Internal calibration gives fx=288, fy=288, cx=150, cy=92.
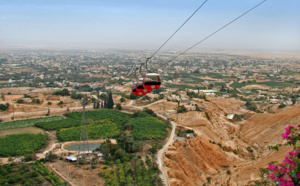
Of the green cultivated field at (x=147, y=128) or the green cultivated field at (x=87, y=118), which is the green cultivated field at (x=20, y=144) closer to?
the green cultivated field at (x=87, y=118)

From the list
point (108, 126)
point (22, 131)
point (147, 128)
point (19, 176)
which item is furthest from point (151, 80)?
point (22, 131)

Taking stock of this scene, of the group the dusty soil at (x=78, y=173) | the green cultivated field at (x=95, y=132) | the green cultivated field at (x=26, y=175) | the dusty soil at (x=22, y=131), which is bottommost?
the dusty soil at (x=22, y=131)

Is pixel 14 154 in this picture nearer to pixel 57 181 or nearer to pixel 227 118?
pixel 57 181

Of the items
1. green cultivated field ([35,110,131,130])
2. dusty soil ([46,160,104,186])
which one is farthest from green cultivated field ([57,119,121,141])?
dusty soil ([46,160,104,186])

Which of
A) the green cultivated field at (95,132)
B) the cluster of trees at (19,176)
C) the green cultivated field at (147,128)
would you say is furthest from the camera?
the green cultivated field at (95,132)

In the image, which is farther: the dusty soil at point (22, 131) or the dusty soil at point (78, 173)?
the dusty soil at point (22, 131)

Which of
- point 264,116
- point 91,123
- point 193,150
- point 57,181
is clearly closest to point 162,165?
point 193,150

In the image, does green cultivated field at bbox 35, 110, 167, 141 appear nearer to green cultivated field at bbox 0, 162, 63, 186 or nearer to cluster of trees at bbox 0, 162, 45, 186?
green cultivated field at bbox 0, 162, 63, 186

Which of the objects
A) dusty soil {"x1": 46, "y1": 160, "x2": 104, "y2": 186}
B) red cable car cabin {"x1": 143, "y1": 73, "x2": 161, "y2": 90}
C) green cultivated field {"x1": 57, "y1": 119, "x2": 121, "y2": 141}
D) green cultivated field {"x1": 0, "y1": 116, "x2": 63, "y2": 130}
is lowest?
green cultivated field {"x1": 0, "y1": 116, "x2": 63, "y2": 130}

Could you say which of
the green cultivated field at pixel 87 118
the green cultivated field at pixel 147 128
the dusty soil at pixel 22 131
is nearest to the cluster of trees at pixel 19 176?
the green cultivated field at pixel 147 128
